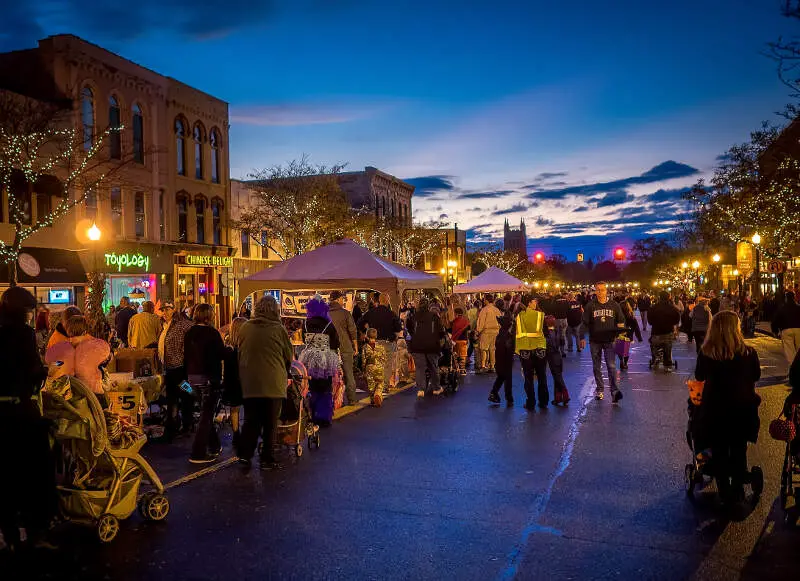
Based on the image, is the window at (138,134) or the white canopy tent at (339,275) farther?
the window at (138,134)

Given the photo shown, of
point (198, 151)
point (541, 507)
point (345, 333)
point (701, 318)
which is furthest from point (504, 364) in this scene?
point (198, 151)

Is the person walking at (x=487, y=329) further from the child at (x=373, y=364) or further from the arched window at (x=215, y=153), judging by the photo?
the arched window at (x=215, y=153)

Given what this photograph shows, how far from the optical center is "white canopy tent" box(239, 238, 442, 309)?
16.6m

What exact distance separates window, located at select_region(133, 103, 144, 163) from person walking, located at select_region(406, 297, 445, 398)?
21421mm

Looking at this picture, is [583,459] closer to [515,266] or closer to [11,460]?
[11,460]

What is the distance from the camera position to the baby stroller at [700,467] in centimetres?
696

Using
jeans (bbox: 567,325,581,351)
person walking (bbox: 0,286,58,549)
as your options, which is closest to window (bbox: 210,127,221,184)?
jeans (bbox: 567,325,581,351)

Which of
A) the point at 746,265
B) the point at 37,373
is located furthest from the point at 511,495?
the point at 746,265

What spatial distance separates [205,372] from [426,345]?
19.0 ft

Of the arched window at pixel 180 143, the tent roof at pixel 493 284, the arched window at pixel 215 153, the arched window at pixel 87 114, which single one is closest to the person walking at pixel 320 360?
the tent roof at pixel 493 284

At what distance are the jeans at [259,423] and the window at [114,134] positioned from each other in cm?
2504

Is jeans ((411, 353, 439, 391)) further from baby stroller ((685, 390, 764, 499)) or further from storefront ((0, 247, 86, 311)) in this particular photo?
storefront ((0, 247, 86, 311))

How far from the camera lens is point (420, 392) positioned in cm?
1459

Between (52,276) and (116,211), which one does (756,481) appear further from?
(116,211)
